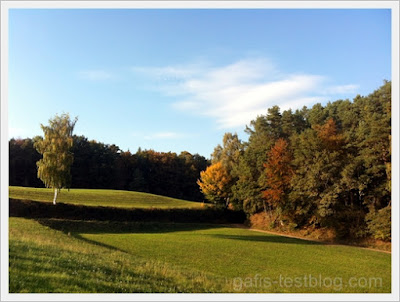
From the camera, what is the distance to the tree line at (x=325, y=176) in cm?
3019

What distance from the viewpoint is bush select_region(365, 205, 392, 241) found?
28167 millimetres

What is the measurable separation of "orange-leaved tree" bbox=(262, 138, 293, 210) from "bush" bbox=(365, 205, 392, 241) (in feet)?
35.9

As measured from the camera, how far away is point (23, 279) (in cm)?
723

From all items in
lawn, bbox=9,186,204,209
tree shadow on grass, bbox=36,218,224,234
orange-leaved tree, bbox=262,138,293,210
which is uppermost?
orange-leaved tree, bbox=262,138,293,210

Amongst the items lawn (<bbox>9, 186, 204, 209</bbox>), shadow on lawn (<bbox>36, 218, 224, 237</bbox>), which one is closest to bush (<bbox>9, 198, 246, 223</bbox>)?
shadow on lawn (<bbox>36, 218, 224, 237</bbox>)

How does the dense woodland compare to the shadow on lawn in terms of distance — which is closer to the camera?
the dense woodland

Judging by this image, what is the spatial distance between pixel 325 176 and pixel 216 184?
66.3ft

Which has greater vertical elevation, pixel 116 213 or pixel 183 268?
pixel 183 268

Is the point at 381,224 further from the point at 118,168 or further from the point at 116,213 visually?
the point at 118,168

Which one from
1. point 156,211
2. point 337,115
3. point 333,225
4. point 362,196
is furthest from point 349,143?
point 156,211

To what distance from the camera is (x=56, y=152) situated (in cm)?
3347

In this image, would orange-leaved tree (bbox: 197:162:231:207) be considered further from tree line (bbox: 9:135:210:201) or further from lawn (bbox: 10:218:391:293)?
tree line (bbox: 9:135:210:201)

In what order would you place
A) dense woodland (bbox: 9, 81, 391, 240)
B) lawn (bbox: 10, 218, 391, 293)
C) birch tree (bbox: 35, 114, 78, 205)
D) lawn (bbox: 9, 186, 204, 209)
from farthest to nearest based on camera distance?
lawn (bbox: 9, 186, 204, 209), birch tree (bbox: 35, 114, 78, 205), dense woodland (bbox: 9, 81, 391, 240), lawn (bbox: 10, 218, 391, 293)

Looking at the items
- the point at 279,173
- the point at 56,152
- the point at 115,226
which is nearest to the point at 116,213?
the point at 115,226
